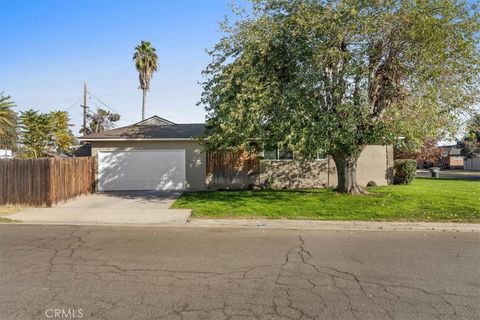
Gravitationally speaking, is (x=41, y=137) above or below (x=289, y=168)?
above

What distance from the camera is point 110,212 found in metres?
13.2

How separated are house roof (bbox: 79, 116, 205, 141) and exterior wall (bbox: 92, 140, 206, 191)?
0.33m

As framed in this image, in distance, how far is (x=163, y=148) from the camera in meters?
20.6

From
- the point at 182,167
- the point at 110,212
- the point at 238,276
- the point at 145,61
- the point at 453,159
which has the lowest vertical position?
the point at 238,276

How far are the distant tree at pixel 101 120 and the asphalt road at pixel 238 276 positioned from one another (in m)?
43.5

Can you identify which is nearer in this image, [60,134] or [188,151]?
[188,151]

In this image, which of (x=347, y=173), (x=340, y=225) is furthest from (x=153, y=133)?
(x=340, y=225)

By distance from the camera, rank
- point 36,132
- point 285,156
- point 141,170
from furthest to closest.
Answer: point 36,132 → point 285,156 → point 141,170

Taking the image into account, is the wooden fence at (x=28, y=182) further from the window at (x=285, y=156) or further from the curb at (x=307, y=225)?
the window at (x=285, y=156)

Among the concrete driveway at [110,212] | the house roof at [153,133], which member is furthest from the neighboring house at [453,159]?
the concrete driveway at [110,212]

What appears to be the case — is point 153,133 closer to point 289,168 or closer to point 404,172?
point 289,168

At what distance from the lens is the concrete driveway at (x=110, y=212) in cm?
1184

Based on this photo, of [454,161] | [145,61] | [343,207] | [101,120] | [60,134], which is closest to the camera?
[343,207]

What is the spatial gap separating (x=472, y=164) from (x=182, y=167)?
56799 millimetres
